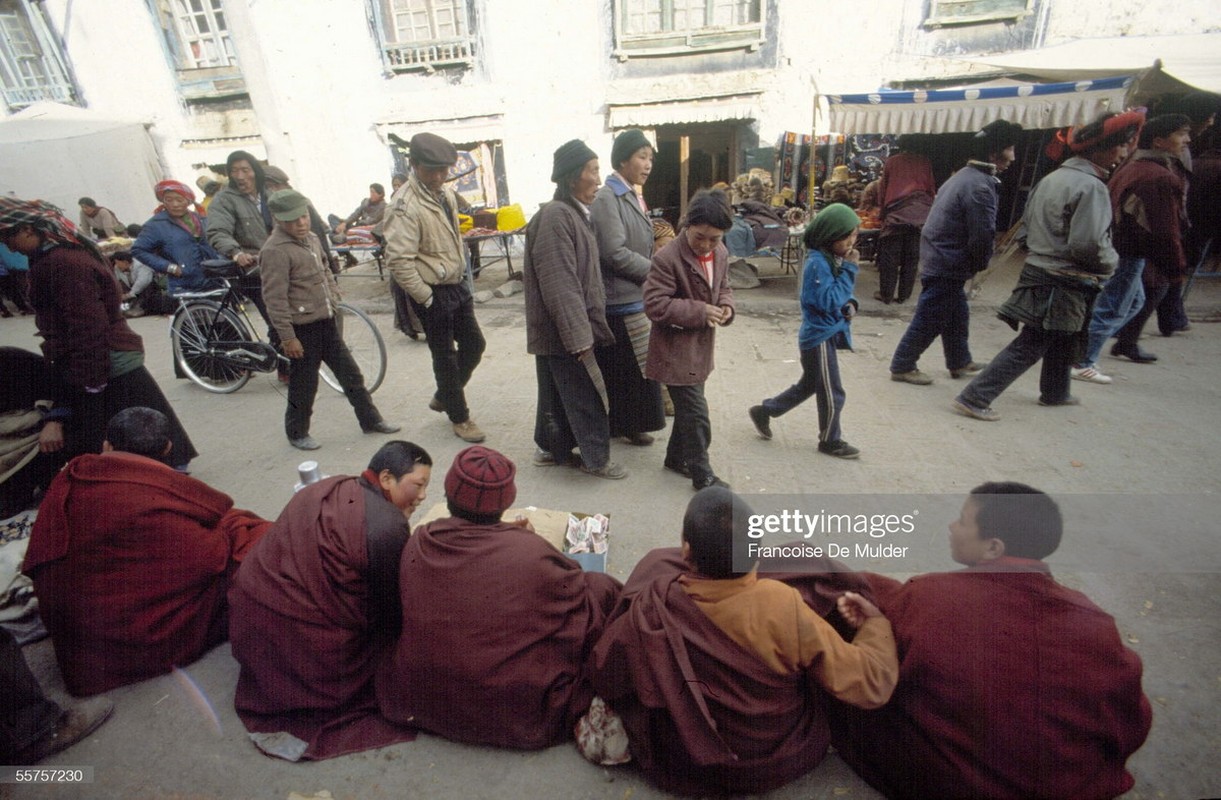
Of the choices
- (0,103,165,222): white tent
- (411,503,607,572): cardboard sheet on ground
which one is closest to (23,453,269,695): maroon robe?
(411,503,607,572): cardboard sheet on ground

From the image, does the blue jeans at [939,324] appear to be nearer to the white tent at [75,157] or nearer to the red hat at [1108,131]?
the red hat at [1108,131]

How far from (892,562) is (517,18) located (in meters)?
11.2

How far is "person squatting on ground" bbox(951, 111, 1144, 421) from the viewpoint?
3.49 meters

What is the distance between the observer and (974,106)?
6.84 metres

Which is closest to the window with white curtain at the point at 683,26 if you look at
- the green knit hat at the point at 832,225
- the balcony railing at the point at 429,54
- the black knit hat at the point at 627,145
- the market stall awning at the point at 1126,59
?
the balcony railing at the point at 429,54

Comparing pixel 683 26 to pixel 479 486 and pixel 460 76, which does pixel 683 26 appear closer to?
pixel 460 76

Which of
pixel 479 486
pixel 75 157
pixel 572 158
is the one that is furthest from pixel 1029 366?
pixel 75 157

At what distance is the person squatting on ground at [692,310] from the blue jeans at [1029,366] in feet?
7.07

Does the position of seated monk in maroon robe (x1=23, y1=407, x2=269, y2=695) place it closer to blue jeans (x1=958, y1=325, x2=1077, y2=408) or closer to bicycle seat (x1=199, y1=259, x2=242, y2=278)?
bicycle seat (x1=199, y1=259, x2=242, y2=278)

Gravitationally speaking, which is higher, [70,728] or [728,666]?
[728,666]

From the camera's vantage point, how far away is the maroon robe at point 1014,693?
1363 millimetres

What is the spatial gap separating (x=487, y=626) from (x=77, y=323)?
9.43 ft

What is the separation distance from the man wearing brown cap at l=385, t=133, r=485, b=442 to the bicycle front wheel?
32.7 inches

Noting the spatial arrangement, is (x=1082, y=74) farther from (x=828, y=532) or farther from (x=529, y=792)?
(x=529, y=792)
